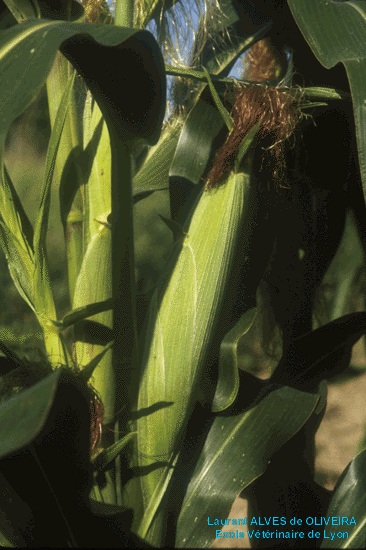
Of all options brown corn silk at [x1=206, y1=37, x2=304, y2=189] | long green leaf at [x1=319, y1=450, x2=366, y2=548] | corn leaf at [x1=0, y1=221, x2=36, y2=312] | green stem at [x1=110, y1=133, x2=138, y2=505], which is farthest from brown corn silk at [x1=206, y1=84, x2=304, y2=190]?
long green leaf at [x1=319, y1=450, x2=366, y2=548]

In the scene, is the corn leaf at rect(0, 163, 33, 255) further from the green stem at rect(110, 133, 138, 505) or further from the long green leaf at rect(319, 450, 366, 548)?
the long green leaf at rect(319, 450, 366, 548)

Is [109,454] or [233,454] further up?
[109,454]

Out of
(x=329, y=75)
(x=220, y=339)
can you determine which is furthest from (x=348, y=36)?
(x=220, y=339)

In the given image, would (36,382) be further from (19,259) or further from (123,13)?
(123,13)

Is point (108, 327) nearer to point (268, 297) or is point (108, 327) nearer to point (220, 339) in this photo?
point (220, 339)

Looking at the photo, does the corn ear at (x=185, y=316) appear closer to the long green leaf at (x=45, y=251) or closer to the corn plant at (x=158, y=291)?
the corn plant at (x=158, y=291)

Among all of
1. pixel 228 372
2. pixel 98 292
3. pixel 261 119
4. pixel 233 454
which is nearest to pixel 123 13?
pixel 261 119

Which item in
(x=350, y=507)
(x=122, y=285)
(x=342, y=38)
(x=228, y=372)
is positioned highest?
(x=342, y=38)

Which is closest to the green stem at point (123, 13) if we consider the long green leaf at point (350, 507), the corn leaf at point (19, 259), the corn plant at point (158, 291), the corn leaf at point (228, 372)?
the corn plant at point (158, 291)
